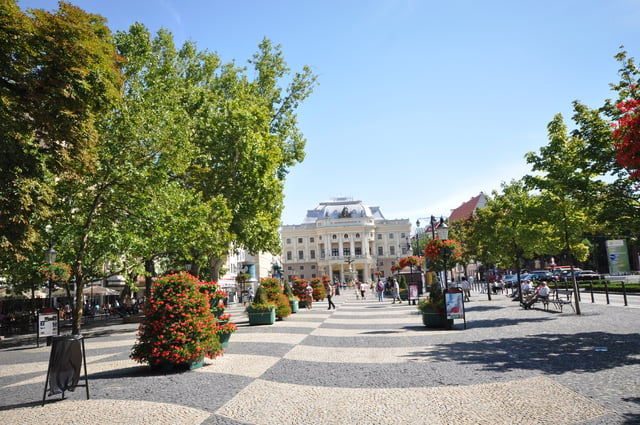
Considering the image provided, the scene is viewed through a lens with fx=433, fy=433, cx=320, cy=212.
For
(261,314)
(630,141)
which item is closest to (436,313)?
(261,314)

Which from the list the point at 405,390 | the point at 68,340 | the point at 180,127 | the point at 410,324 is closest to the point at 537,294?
the point at 410,324

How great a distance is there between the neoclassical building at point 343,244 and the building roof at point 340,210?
376mm

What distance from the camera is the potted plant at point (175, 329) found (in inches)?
359

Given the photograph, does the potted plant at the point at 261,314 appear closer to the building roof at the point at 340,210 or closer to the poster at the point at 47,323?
the poster at the point at 47,323

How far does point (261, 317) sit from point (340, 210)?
349ft

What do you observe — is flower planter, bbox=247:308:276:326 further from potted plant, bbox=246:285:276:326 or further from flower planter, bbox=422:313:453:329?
flower planter, bbox=422:313:453:329

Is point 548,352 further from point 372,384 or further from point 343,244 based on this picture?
point 343,244

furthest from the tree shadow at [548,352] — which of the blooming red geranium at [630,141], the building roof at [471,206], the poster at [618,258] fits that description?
the building roof at [471,206]

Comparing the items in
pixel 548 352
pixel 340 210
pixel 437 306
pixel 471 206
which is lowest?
pixel 548 352

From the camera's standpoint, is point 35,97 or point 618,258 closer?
point 35,97

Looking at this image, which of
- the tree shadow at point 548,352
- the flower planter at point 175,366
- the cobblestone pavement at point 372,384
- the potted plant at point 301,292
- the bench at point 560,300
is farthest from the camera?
the potted plant at point 301,292

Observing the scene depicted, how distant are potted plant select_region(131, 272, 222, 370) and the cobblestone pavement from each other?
1.26ft

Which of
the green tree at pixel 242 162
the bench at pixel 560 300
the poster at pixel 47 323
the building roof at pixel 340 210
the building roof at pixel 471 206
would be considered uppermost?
the building roof at pixel 340 210

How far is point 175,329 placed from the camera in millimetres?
9188
